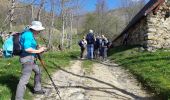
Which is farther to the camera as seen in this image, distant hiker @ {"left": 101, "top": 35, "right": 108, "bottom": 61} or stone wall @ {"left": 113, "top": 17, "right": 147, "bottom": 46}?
stone wall @ {"left": 113, "top": 17, "right": 147, "bottom": 46}

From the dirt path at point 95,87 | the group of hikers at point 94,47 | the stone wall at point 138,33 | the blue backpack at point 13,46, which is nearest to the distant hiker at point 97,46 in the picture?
the group of hikers at point 94,47

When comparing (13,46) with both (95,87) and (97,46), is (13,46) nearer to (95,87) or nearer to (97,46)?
(95,87)

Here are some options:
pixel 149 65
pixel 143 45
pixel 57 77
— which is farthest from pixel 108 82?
pixel 143 45

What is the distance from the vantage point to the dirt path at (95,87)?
10.7 metres

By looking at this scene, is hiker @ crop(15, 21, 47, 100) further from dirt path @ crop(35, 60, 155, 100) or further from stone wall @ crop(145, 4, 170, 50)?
stone wall @ crop(145, 4, 170, 50)

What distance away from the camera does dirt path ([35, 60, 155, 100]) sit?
10.7 meters

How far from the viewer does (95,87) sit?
40.0 feet

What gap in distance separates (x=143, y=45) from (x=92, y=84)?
13.3 meters

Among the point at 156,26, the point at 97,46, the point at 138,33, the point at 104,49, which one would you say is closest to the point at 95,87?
the point at 104,49

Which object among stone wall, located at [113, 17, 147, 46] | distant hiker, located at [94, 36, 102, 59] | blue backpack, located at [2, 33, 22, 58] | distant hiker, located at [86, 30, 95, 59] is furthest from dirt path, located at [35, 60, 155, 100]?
distant hiker, located at [94, 36, 102, 59]

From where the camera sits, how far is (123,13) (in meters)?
96.7

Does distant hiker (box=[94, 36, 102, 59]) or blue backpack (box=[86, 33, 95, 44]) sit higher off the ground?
blue backpack (box=[86, 33, 95, 44])

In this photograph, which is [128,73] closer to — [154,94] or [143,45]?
[154,94]

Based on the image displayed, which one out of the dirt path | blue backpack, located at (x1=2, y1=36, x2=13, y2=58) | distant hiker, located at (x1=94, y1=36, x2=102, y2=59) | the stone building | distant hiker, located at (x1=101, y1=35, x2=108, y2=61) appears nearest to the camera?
blue backpack, located at (x1=2, y1=36, x2=13, y2=58)
